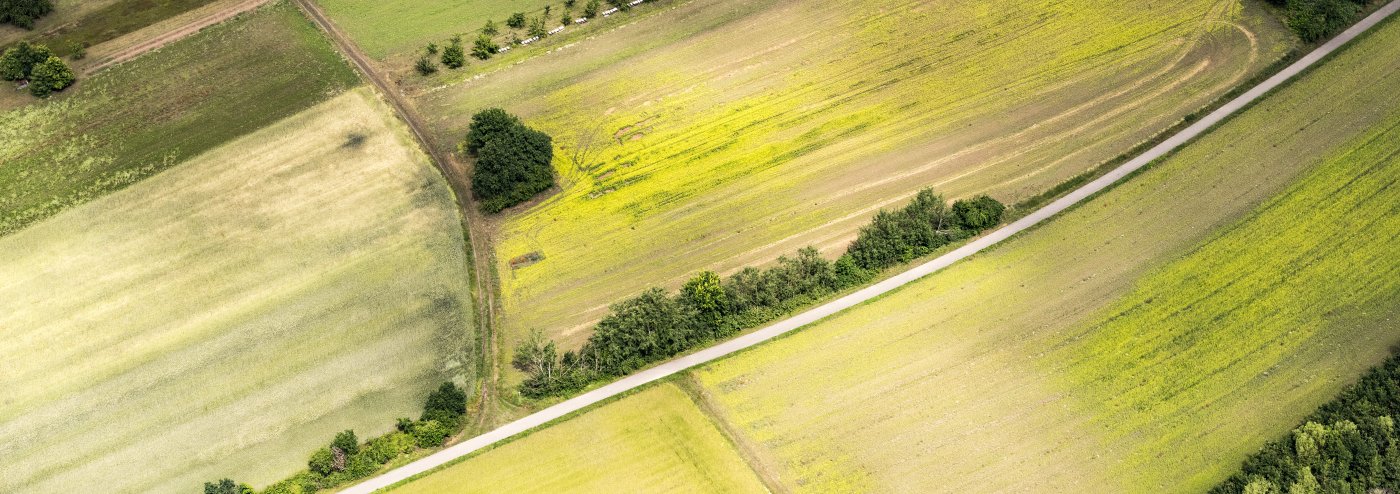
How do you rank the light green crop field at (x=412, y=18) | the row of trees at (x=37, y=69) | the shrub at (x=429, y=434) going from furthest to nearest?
the light green crop field at (x=412, y=18) → the row of trees at (x=37, y=69) → the shrub at (x=429, y=434)

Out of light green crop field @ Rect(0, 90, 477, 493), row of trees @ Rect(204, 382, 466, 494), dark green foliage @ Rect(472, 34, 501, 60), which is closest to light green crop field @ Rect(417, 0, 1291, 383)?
dark green foliage @ Rect(472, 34, 501, 60)

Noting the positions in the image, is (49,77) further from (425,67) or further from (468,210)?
(468,210)

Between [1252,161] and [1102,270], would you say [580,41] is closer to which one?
[1102,270]

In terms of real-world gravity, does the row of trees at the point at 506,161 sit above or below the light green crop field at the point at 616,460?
above

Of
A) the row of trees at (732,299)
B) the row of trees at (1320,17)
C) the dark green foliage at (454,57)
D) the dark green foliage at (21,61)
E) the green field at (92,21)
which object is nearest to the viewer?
the row of trees at (732,299)

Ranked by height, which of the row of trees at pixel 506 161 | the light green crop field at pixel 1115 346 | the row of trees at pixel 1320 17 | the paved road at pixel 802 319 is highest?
the row of trees at pixel 506 161

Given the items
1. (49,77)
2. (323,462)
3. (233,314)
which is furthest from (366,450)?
(49,77)

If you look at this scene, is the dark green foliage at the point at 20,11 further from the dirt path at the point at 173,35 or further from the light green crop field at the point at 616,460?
the light green crop field at the point at 616,460

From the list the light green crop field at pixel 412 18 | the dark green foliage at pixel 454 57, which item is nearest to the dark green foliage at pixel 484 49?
the dark green foliage at pixel 454 57
